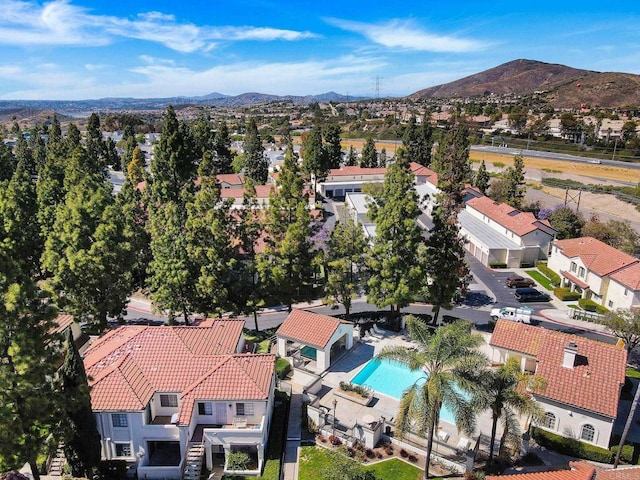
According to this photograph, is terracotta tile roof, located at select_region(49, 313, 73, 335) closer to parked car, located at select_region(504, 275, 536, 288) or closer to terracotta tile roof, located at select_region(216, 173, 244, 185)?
parked car, located at select_region(504, 275, 536, 288)

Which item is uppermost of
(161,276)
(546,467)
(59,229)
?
(59,229)

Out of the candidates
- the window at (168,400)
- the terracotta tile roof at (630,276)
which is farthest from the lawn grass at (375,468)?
the terracotta tile roof at (630,276)

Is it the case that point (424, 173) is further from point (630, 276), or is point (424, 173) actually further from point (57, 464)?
point (57, 464)

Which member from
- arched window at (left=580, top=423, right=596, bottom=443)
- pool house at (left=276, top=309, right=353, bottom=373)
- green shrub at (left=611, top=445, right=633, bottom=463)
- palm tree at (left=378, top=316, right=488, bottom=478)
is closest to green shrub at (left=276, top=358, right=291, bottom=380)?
pool house at (left=276, top=309, right=353, bottom=373)

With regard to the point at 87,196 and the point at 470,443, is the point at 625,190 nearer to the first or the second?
the point at 470,443

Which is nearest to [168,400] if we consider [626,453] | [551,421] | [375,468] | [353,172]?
[375,468]

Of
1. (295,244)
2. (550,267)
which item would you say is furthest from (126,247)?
(550,267)
